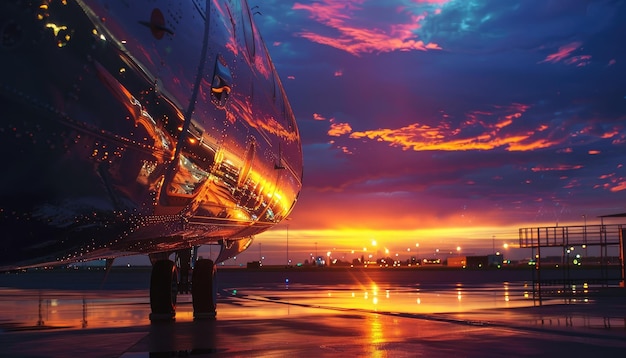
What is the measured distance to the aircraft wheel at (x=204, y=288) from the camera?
750 inches

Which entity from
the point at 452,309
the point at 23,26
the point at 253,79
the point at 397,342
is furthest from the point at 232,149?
the point at 452,309

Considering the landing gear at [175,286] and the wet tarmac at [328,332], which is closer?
the wet tarmac at [328,332]

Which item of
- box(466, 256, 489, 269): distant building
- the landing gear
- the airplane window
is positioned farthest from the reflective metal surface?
box(466, 256, 489, 269): distant building

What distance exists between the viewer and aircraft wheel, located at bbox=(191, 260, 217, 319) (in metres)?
19.1

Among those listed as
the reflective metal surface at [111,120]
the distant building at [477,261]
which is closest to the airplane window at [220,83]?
the reflective metal surface at [111,120]

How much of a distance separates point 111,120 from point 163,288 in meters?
13.4

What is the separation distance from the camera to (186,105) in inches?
281

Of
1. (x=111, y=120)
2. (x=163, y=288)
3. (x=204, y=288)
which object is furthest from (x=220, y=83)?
(x=204, y=288)

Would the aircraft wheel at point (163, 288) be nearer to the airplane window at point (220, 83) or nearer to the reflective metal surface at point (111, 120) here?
the reflective metal surface at point (111, 120)

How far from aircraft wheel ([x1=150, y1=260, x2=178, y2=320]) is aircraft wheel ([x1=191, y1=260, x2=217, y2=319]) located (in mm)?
594

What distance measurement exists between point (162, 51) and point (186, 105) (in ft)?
2.41

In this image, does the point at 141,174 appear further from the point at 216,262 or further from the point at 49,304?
the point at 49,304

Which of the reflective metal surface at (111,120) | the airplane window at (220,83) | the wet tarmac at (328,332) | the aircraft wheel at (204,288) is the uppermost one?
the airplane window at (220,83)

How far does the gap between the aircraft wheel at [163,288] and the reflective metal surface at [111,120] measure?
29.9 ft
